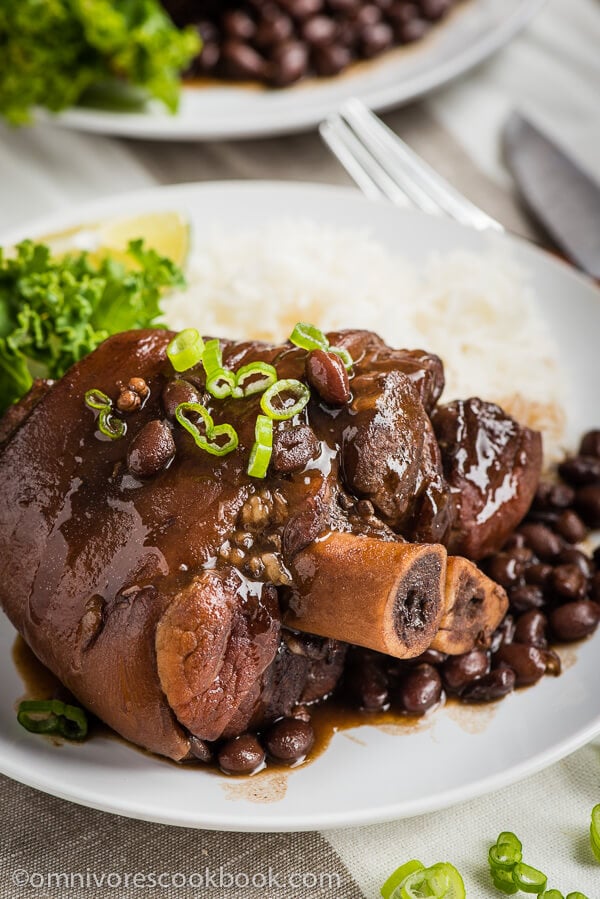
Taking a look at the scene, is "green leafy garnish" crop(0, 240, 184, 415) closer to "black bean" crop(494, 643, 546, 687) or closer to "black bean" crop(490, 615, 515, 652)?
"black bean" crop(490, 615, 515, 652)

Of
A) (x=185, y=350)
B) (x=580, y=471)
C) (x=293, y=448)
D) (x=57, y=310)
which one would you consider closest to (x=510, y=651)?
(x=580, y=471)

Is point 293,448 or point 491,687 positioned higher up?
point 293,448

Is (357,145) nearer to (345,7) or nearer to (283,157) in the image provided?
(283,157)

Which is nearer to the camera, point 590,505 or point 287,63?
point 590,505

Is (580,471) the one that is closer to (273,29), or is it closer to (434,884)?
(434,884)

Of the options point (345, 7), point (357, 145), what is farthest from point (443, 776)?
point (345, 7)

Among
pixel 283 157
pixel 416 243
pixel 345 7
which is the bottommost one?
pixel 283 157

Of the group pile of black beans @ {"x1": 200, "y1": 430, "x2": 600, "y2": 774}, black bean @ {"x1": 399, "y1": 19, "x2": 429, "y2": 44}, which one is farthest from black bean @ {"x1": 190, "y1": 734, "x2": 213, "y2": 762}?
black bean @ {"x1": 399, "y1": 19, "x2": 429, "y2": 44}

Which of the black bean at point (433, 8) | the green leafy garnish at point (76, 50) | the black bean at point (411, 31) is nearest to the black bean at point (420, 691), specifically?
the green leafy garnish at point (76, 50)
